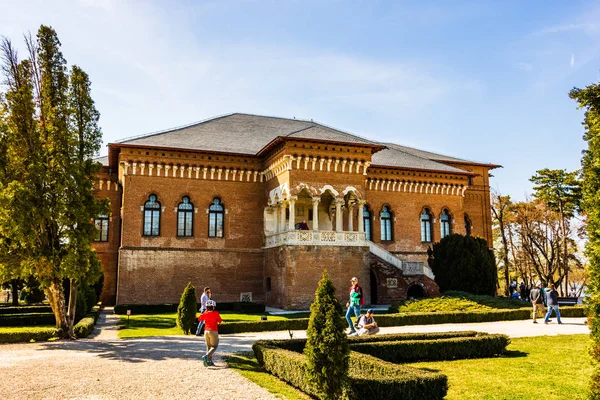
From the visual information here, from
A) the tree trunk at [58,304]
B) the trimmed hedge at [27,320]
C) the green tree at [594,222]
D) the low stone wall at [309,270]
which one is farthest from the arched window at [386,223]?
the green tree at [594,222]

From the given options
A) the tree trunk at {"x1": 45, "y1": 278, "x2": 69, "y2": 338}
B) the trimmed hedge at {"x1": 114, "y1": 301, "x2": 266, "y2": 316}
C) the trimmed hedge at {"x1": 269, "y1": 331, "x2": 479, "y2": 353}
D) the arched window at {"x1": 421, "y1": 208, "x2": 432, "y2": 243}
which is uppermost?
the arched window at {"x1": 421, "y1": 208, "x2": 432, "y2": 243}

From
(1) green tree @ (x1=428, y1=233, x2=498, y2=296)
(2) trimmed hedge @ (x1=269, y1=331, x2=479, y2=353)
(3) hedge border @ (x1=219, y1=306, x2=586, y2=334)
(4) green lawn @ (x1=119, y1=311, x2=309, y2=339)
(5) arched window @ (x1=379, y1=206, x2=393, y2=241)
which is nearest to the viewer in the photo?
(2) trimmed hedge @ (x1=269, y1=331, x2=479, y2=353)

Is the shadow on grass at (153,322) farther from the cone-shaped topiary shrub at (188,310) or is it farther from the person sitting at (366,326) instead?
the person sitting at (366,326)

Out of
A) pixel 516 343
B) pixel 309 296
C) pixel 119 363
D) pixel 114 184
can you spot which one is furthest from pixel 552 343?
pixel 114 184

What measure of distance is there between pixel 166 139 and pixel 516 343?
24.5 metres

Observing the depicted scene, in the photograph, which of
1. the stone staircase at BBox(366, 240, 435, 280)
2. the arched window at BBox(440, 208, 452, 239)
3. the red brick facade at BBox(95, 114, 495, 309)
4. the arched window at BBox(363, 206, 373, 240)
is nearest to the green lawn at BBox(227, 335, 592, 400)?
the red brick facade at BBox(95, 114, 495, 309)

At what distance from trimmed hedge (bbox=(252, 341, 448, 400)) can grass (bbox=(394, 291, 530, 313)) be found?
13.8 m

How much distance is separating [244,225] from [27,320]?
1450 centimetres

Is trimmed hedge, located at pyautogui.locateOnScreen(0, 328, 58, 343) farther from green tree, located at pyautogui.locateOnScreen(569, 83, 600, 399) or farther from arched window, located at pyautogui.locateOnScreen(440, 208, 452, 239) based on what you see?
arched window, located at pyautogui.locateOnScreen(440, 208, 452, 239)

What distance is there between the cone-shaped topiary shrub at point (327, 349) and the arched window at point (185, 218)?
24.0m

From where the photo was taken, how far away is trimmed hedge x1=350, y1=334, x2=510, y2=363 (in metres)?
13.6

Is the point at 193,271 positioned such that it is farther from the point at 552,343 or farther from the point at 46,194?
the point at 552,343

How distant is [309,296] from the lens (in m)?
28.6

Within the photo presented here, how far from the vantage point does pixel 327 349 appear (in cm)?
901
